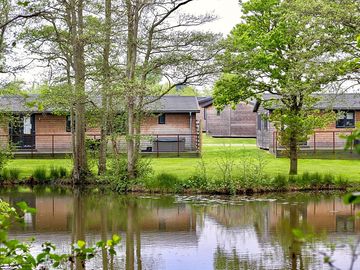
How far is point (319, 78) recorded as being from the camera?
73.6 feet

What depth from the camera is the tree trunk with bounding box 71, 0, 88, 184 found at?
2531cm

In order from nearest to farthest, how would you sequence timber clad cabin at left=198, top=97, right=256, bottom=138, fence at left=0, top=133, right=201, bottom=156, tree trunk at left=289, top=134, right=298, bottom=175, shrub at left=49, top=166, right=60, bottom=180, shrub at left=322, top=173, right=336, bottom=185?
shrub at left=322, top=173, right=336, bottom=185, tree trunk at left=289, top=134, right=298, bottom=175, shrub at left=49, top=166, right=60, bottom=180, fence at left=0, top=133, right=201, bottom=156, timber clad cabin at left=198, top=97, right=256, bottom=138

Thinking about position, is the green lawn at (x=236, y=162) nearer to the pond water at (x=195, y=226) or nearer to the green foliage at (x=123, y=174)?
the green foliage at (x=123, y=174)

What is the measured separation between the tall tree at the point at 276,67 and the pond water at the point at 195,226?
422cm

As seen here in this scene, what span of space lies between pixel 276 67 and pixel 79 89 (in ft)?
27.0

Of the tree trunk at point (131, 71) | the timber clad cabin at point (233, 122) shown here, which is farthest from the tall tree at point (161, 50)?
the timber clad cabin at point (233, 122)

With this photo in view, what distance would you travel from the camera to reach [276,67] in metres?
27.2

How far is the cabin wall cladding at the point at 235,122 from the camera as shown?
188 ft

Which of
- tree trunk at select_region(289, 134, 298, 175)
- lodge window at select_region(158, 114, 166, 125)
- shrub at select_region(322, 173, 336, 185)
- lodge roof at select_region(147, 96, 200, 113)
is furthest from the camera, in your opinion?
lodge window at select_region(158, 114, 166, 125)

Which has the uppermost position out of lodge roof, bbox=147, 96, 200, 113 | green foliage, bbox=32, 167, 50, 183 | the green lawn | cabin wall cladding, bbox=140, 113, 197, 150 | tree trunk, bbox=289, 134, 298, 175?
lodge roof, bbox=147, 96, 200, 113

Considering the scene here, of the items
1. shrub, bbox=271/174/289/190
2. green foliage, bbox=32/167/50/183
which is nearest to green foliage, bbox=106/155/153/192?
green foliage, bbox=32/167/50/183

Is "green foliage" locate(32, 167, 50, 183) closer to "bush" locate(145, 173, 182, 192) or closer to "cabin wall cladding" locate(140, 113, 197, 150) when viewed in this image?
"bush" locate(145, 173, 182, 192)

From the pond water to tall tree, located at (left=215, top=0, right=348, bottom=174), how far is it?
166 inches

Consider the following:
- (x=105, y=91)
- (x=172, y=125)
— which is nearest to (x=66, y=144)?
(x=172, y=125)
